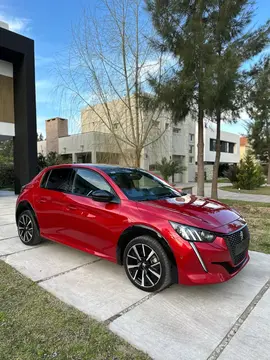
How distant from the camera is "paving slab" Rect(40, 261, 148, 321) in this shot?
288 cm

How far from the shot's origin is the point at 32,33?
12414 mm

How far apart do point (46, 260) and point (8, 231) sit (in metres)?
2.30

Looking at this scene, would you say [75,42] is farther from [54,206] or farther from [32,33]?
[54,206]

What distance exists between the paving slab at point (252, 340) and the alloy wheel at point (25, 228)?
3.66m

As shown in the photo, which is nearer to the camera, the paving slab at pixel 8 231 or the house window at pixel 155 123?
the paving slab at pixel 8 231

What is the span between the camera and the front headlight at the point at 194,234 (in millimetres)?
2873

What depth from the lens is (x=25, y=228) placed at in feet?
16.2

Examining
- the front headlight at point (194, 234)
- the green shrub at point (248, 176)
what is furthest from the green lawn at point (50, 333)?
the green shrub at point (248, 176)

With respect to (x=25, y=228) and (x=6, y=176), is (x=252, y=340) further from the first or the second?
(x=6, y=176)

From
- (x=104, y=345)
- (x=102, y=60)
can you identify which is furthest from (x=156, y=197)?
(x=102, y=60)

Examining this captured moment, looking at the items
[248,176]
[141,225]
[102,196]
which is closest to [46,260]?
[102,196]

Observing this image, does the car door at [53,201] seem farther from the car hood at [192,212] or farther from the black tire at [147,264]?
the car hood at [192,212]

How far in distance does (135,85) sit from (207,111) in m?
2.82

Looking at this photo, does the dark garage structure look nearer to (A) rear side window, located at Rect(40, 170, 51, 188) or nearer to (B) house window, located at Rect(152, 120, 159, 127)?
(B) house window, located at Rect(152, 120, 159, 127)
